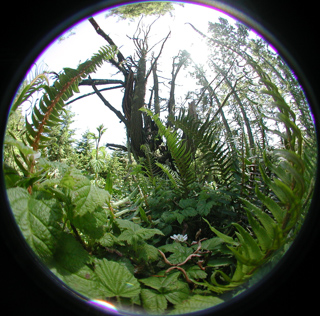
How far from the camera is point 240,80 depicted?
969 millimetres

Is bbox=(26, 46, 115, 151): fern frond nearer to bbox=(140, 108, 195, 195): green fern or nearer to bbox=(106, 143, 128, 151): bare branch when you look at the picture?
bbox=(140, 108, 195, 195): green fern

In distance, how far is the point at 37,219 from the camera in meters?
0.43

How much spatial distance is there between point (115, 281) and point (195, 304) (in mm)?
155

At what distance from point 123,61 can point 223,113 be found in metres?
0.56

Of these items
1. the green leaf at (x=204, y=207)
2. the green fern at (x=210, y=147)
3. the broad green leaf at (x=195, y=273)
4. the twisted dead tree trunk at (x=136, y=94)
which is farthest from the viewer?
the twisted dead tree trunk at (x=136, y=94)

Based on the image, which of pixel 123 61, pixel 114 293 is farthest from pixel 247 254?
pixel 123 61

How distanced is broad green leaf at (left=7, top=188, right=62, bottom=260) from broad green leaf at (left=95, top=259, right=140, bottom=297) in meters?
0.11

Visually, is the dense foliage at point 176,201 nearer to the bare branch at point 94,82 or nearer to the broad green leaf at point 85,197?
the broad green leaf at point 85,197

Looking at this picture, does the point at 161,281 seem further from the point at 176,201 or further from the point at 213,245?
the point at 176,201

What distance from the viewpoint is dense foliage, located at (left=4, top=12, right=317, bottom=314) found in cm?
43

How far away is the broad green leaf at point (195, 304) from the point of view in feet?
1.34

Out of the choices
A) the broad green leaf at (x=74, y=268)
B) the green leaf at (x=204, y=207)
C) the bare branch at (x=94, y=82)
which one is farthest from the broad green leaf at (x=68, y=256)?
the bare branch at (x=94, y=82)

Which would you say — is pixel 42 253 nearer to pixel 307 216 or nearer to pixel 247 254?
pixel 247 254

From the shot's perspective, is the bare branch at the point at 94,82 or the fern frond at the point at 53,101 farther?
the bare branch at the point at 94,82
